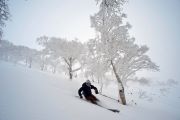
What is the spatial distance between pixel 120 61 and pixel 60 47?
18.6 m

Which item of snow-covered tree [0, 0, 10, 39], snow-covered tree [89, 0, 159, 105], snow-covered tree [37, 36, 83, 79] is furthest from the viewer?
snow-covered tree [37, 36, 83, 79]

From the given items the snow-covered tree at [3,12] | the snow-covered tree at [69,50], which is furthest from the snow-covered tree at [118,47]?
the snow-covered tree at [69,50]

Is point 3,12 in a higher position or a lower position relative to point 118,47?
higher

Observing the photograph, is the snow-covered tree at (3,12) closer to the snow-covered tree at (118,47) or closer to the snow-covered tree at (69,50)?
the snow-covered tree at (118,47)

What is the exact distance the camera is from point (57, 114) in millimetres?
5195

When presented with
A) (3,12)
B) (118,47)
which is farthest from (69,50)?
(3,12)

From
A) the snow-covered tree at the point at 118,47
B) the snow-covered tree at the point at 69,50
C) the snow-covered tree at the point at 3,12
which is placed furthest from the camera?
the snow-covered tree at the point at 69,50

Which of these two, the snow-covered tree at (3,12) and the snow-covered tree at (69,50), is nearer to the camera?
the snow-covered tree at (3,12)

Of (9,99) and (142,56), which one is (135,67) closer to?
(142,56)

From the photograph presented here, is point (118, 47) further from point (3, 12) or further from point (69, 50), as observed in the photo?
point (69, 50)

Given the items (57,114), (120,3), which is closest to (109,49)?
(120,3)

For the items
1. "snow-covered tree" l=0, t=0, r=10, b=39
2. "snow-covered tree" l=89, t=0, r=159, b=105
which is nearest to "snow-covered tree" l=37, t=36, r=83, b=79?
"snow-covered tree" l=89, t=0, r=159, b=105

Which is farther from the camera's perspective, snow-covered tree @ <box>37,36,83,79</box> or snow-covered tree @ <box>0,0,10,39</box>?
snow-covered tree @ <box>37,36,83,79</box>

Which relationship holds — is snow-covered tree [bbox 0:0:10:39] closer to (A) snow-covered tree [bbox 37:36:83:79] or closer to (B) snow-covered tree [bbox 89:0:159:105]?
(B) snow-covered tree [bbox 89:0:159:105]
